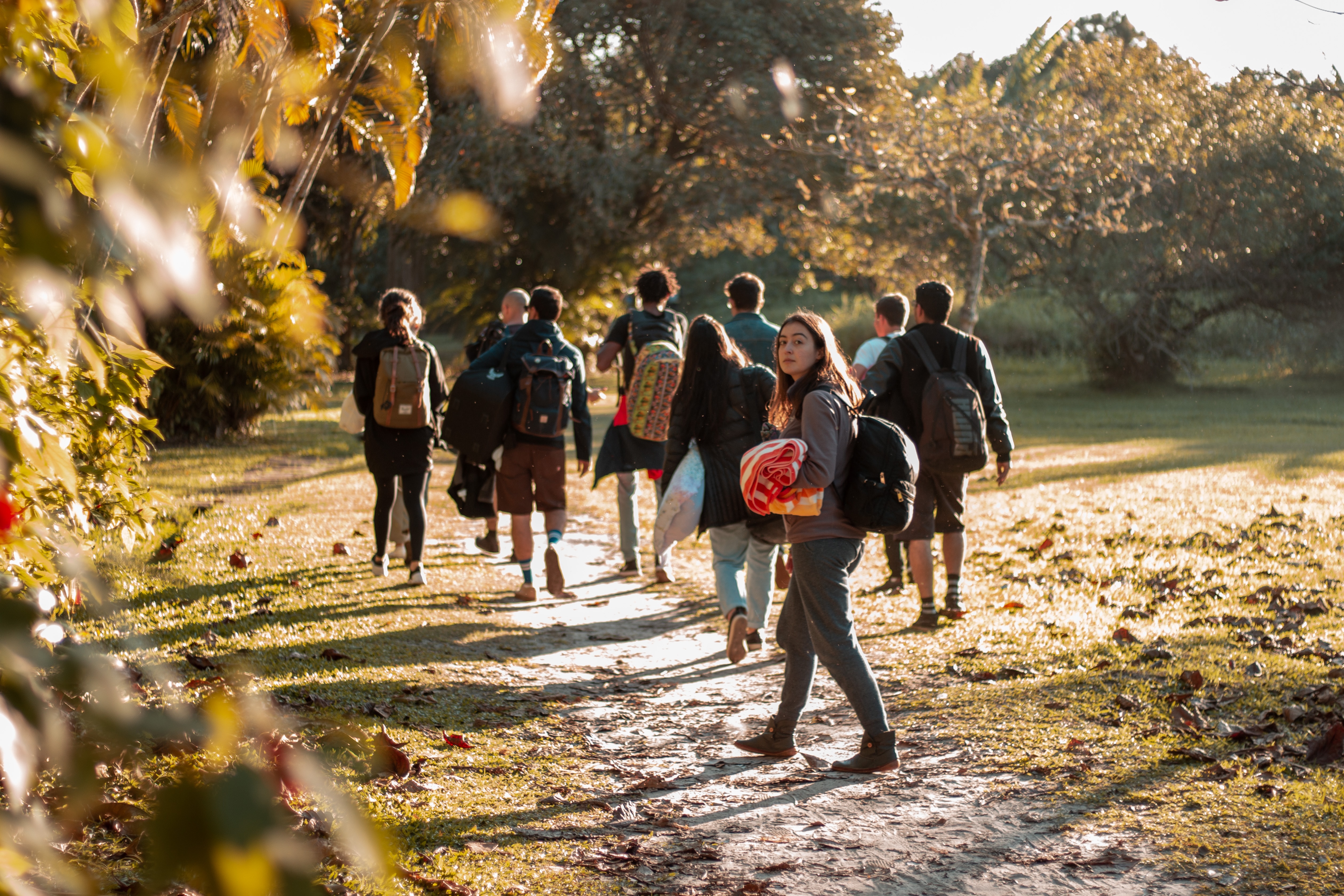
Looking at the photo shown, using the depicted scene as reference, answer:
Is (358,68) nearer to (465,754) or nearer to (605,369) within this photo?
(605,369)

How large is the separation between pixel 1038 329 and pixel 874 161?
18675 millimetres

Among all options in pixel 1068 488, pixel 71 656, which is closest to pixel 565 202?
pixel 1068 488

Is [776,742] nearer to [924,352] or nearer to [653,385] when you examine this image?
[924,352]

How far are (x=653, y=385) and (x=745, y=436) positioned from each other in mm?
1890

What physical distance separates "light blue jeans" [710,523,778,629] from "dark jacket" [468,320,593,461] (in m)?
1.95

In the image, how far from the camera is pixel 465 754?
542 cm

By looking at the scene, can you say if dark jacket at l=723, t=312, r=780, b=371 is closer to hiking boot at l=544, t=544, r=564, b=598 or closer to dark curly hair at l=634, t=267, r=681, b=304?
dark curly hair at l=634, t=267, r=681, b=304

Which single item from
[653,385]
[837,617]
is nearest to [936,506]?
[653,385]

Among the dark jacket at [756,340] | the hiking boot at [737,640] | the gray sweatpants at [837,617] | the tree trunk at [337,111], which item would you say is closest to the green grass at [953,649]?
Answer: the gray sweatpants at [837,617]

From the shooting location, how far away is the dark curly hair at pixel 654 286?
9492 mm

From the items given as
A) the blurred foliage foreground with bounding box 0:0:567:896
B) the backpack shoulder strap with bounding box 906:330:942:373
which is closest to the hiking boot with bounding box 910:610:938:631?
the backpack shoulder strap with bounding box 906:330:942:373

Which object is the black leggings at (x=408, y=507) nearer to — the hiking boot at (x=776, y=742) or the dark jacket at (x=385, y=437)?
the dark jacket at (x=385, y=437)

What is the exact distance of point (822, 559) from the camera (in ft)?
17.2

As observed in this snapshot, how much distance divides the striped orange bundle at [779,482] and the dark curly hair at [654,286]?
445 centimetres
